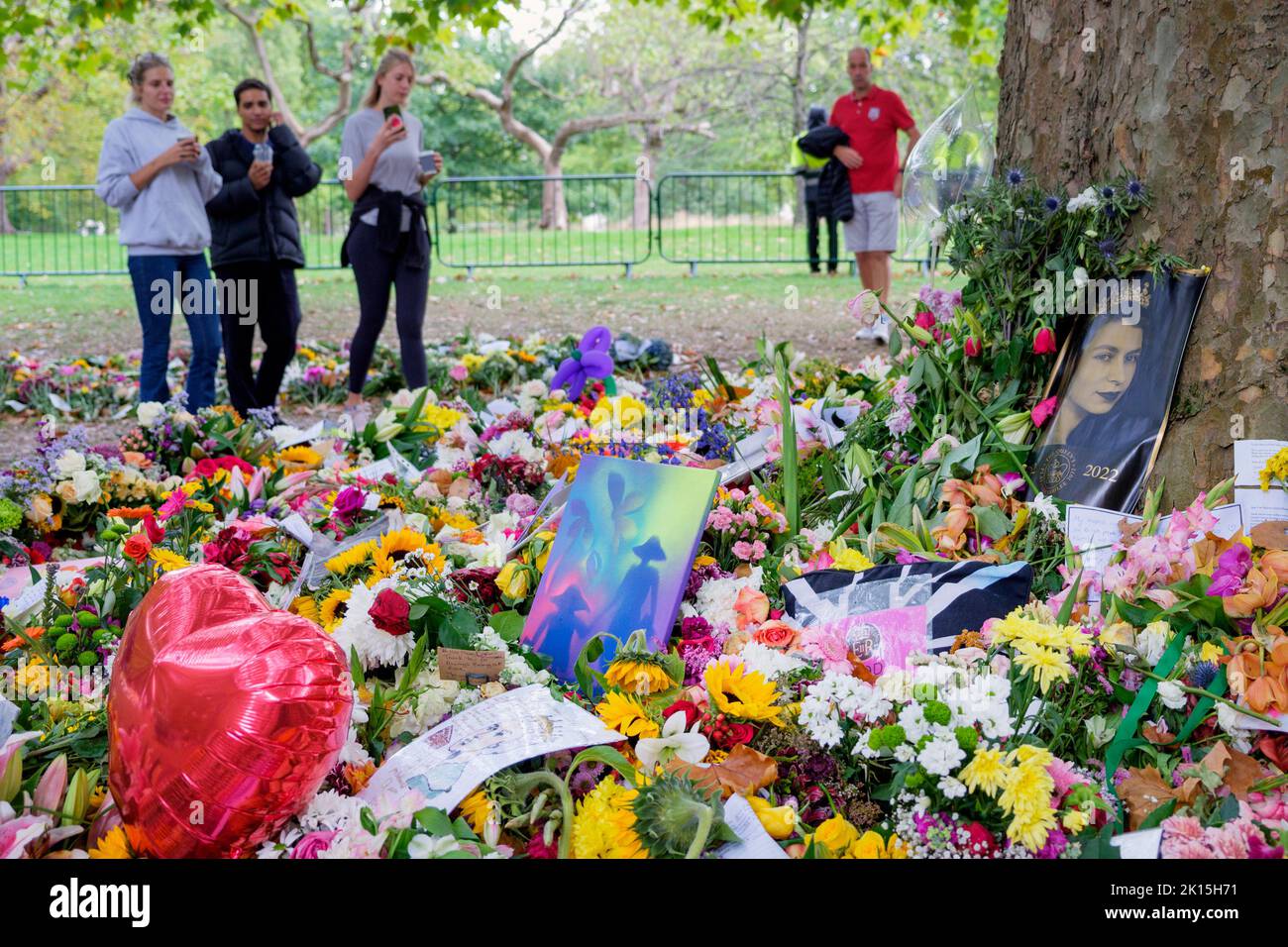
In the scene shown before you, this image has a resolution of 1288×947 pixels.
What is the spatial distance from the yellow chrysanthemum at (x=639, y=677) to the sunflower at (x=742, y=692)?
0.35 ft

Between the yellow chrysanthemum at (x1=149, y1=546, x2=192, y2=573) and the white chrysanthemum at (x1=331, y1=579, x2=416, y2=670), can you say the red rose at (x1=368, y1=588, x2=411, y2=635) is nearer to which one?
the white chrysanthemum at (x1=331, y1=579, x2=416, y2=670)

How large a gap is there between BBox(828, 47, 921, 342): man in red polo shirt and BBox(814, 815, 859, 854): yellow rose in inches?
250

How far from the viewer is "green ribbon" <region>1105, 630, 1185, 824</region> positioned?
193cm

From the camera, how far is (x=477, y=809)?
1875mm

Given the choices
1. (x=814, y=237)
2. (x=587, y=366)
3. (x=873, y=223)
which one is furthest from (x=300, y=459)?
(x=814, y=237)

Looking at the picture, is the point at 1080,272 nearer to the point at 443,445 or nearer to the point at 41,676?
the point at 443,445

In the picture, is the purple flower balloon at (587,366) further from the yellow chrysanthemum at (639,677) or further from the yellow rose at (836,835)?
the yellow rose at (836,835)

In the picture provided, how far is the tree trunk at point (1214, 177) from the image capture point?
262 centimetres

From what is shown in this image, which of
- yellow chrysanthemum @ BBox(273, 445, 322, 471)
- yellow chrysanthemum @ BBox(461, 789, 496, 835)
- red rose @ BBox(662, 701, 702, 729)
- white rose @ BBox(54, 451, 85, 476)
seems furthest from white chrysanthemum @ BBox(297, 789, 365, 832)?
yellow chrysanthemum @ BBox(273, 445, 322, 471)

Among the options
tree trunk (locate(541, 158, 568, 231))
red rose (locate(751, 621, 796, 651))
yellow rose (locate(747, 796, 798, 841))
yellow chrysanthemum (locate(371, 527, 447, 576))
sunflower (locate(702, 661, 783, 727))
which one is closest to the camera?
yellow rose (locate(747, 796, 798, 841))

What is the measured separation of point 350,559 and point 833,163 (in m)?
6.30

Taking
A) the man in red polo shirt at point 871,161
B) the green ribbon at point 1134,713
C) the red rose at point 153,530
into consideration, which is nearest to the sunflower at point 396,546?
the red rose at point 153,530

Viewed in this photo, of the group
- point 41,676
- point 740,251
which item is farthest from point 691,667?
point 740,251
